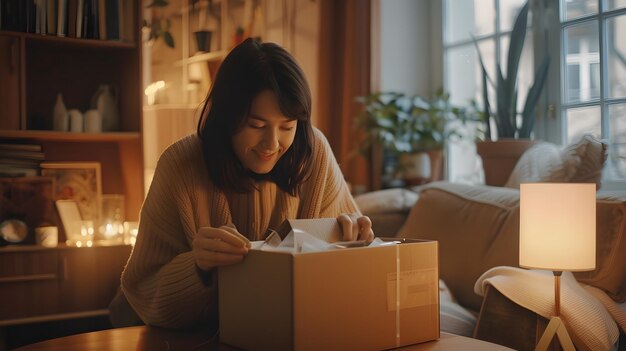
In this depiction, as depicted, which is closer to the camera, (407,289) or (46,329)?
(407,289)

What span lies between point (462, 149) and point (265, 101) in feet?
7.90

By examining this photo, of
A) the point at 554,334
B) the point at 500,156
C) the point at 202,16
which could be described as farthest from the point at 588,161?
the point at 202,16

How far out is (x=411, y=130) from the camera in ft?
10.8

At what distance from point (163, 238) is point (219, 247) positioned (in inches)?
13.7

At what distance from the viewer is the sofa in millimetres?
1899

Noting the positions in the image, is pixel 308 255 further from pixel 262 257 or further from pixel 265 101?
pixel 265 101

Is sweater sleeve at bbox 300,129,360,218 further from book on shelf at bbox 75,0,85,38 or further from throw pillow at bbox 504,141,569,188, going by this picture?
book on shelf at bbox 75,0,85,38

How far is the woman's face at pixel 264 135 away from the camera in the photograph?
51.9 inches

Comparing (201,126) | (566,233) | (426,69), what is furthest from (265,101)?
(426,69)

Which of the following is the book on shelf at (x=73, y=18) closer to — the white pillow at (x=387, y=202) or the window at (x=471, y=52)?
the white pillow at (x=387, y=202)

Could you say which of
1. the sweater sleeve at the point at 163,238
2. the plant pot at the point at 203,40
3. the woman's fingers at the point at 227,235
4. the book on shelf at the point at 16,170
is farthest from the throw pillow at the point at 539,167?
the plant pot at the point at 203,40

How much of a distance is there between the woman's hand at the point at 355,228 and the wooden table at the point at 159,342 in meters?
0.22

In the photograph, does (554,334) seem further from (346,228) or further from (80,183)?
(80,183)

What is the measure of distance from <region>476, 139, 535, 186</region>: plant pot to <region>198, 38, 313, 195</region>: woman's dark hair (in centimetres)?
142
